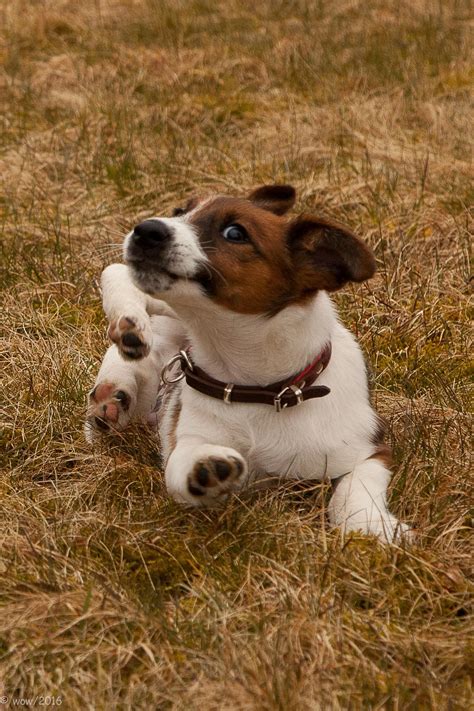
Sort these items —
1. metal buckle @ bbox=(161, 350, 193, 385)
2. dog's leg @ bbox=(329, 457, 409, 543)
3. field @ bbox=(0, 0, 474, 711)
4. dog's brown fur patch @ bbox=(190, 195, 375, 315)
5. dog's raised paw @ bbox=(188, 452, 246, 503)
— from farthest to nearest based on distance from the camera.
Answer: metal buckle @ bbox=(161, 350, 193, 385)
dog's brown fur patch @ bbox=(190, 195, 375, 315)
dog's leg @ bbox=(329, 457, 409, 543)
dog's raised paw @ bbox=(188, 452, 246, 503)
field @ bbox=(0, 0, 474, 711)

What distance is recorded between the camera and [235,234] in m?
4.30

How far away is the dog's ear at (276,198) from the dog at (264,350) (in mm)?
368

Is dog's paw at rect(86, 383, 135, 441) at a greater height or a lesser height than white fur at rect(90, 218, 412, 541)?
lesser

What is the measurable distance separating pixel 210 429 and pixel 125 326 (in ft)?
2.03

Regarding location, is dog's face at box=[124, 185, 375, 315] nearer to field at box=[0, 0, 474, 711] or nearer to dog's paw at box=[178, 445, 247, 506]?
dog's paw at box=[178, 445, 247, 506]

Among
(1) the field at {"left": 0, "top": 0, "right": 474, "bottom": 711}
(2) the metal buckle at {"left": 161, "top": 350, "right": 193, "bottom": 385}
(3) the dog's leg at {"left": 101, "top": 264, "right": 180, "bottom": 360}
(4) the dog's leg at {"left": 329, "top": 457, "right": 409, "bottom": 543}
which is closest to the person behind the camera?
(1) the field at {"left": 0, "top": 0, "right": 474, "bottom": 711}

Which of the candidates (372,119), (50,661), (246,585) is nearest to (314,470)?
(246,585)

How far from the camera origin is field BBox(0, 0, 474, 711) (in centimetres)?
337

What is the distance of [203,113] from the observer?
29.6ft

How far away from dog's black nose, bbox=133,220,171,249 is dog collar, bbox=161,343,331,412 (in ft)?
2.03

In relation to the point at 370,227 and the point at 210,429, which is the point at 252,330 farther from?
the point at 370,227

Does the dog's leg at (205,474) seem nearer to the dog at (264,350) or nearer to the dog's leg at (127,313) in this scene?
the dog at (264,350)

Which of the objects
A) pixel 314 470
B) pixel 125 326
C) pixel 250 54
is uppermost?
pixel 125 326

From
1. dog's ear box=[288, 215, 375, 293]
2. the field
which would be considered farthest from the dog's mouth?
the field
